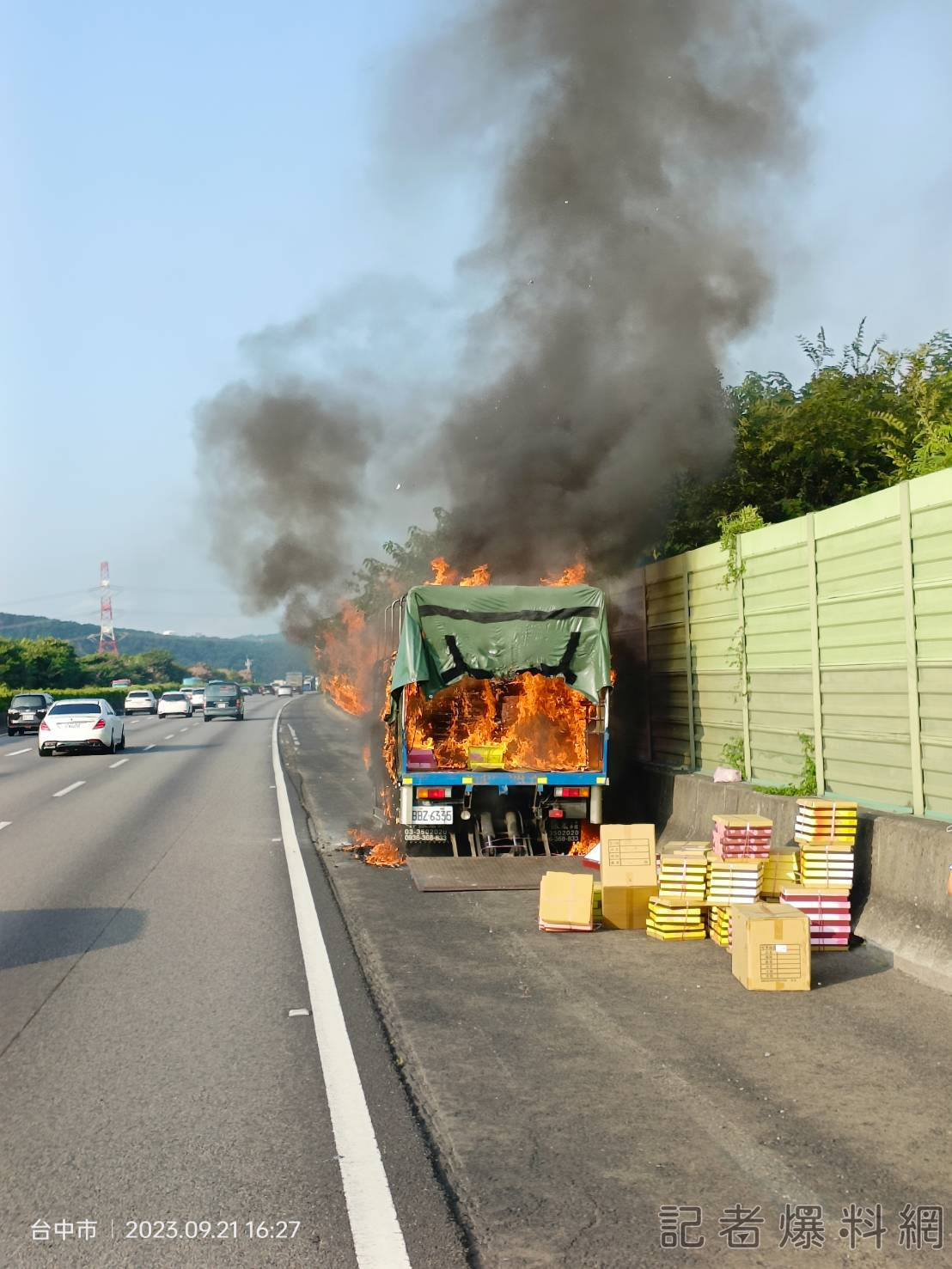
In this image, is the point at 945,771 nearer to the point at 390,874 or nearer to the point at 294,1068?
the point at 294,1068

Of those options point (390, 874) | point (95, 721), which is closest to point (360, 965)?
point (390, 874)

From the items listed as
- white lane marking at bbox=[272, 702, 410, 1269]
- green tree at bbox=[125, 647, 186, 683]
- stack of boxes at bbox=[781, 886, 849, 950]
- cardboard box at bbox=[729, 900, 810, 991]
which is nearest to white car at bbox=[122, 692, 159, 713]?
white lane marking at bbox=[272, 702, 410, 1269]

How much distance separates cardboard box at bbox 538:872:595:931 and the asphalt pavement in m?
0.15

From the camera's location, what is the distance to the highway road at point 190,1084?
398cm

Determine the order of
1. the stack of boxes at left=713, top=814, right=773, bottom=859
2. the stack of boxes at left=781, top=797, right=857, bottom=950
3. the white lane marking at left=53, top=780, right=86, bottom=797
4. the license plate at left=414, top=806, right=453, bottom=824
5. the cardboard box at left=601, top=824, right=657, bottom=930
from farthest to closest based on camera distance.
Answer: the white lane marking at left=53, top=780, right=86, bottom=797
the license plate at left=414, top=806, right=453, bottom=824
the cardboard box at left=601, top=824, right=657, bottom=930
the stack of boxes at left=713, top=814, right=773, bottom=859
the stack of boxes at left=781, top=797, right=857, bottom=950

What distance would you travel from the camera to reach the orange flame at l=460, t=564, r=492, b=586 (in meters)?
16.6

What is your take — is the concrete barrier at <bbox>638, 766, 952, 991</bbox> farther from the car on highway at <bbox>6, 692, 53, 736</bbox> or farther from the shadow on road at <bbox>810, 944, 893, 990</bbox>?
the car on highway at <bbox>6, 692, 53, 736</bbox>

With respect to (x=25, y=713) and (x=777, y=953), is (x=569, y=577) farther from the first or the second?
(x=25, y=713)

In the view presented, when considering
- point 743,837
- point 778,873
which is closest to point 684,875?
point 743,837

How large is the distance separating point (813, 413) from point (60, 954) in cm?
1501

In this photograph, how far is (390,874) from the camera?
11867 mm

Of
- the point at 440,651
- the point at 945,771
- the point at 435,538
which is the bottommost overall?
the point at 945,771

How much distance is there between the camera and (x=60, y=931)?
9.11m

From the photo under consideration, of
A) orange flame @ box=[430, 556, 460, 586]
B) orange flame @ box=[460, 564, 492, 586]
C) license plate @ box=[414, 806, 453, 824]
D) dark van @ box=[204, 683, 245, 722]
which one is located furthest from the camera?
dark van @ box=[204, 683, 245, 722]
